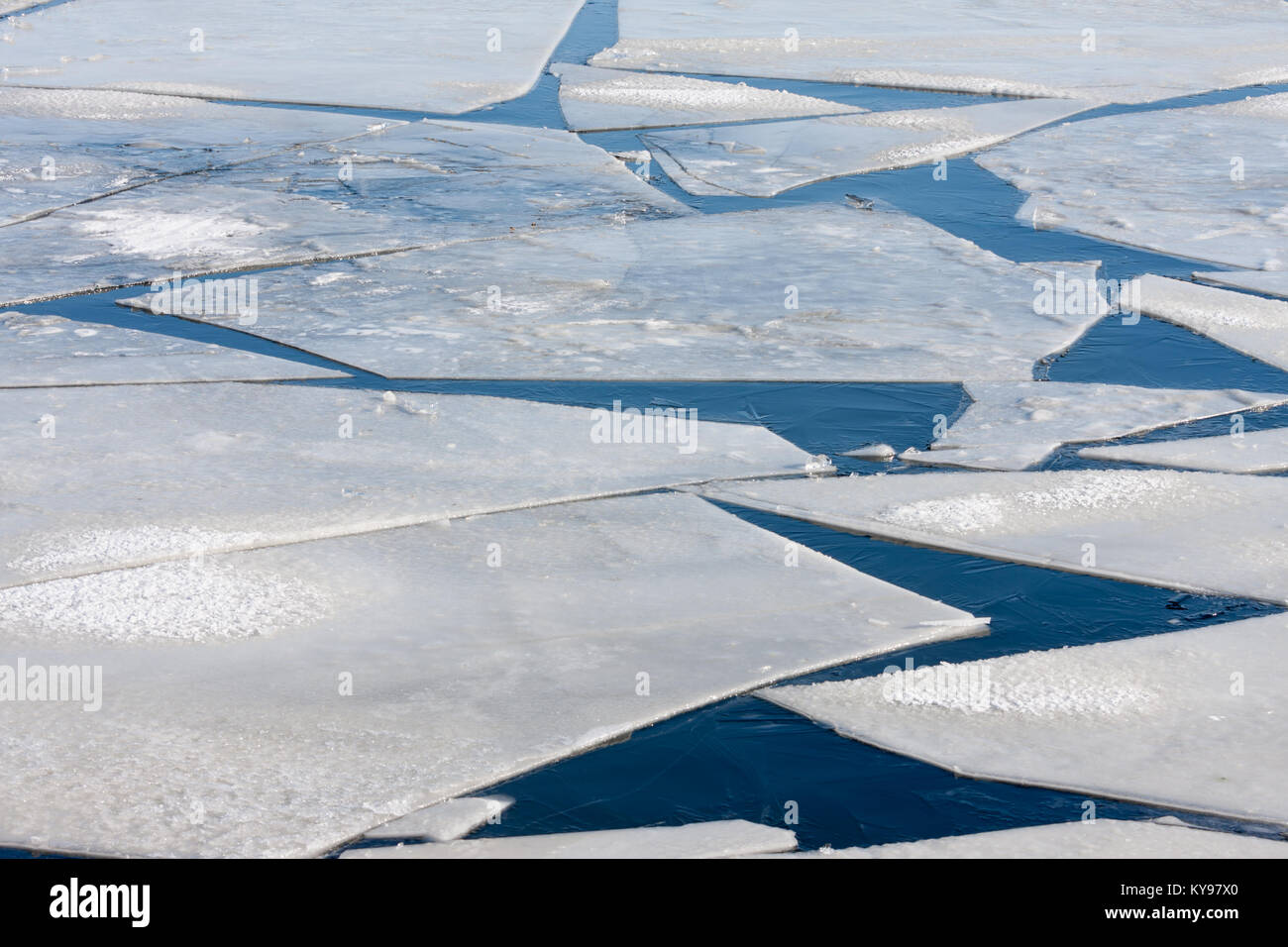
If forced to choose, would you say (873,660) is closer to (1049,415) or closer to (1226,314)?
(1049,415)

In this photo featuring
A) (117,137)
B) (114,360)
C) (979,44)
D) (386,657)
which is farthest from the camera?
(979,44)

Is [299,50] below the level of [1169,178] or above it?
above

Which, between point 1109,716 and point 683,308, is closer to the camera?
point 1109,716

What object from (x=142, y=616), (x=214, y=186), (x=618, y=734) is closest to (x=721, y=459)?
(x=618, y=734)

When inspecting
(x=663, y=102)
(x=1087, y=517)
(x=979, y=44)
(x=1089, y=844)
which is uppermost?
(x=979, y=44)

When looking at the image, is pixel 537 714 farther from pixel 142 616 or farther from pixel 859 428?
pixel 859 428

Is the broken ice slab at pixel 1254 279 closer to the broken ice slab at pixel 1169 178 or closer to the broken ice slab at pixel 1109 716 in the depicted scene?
the broken ice slab at pixel 1169 178

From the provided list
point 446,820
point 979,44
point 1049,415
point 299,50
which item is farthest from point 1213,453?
point 299,50
